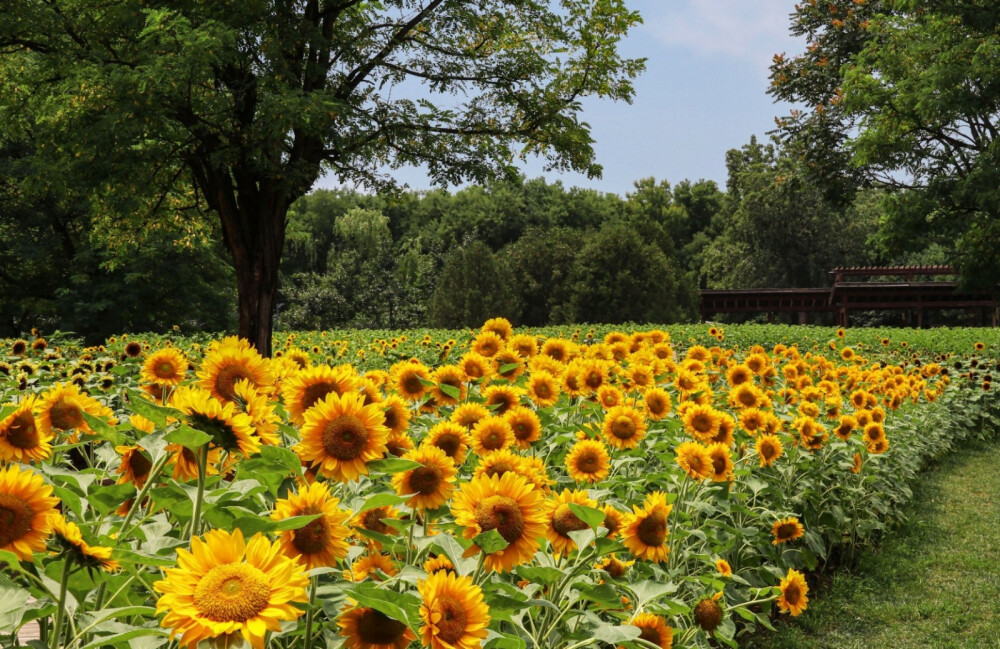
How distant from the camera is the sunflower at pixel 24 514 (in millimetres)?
1207

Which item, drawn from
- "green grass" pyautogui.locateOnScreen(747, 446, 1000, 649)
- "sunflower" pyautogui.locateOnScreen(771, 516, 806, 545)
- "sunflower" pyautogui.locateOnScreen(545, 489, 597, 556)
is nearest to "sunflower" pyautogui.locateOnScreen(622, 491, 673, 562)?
"sunflower" pyautogui.locateOnScreen(545, 489, 597, 556)

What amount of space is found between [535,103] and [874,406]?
320 inches

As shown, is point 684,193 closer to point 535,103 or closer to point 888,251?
point 888,251

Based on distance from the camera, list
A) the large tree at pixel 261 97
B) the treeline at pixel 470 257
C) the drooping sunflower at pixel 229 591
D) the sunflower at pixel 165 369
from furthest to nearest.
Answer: the treeline at pixel 470 257
the large tree at pixel 261 97
the sunflower at pixel 165 369
the drooping sunflower at pixel 229 591

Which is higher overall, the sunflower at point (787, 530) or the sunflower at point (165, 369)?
the sunflower at point (165, 369)

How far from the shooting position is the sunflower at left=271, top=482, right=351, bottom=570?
135 cm

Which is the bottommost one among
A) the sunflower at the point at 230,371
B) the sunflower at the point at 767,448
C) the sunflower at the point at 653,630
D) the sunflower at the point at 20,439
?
the sunflower at the point at 653,630

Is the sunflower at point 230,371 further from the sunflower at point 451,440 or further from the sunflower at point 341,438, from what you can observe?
the sunflower at point 451,440

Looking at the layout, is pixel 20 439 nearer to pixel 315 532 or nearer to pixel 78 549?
pixel 78 549

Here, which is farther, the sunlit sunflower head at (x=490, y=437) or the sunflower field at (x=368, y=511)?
the sunlit sunflower head at (x=490, y=437)

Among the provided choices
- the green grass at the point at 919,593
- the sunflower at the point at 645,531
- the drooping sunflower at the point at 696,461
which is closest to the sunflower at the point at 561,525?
the sunflower at the point at 645,531

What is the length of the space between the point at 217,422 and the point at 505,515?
551mm

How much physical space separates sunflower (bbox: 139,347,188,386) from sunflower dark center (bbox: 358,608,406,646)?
55.5 inches

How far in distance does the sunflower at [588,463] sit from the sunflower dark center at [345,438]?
1018 millimetres
